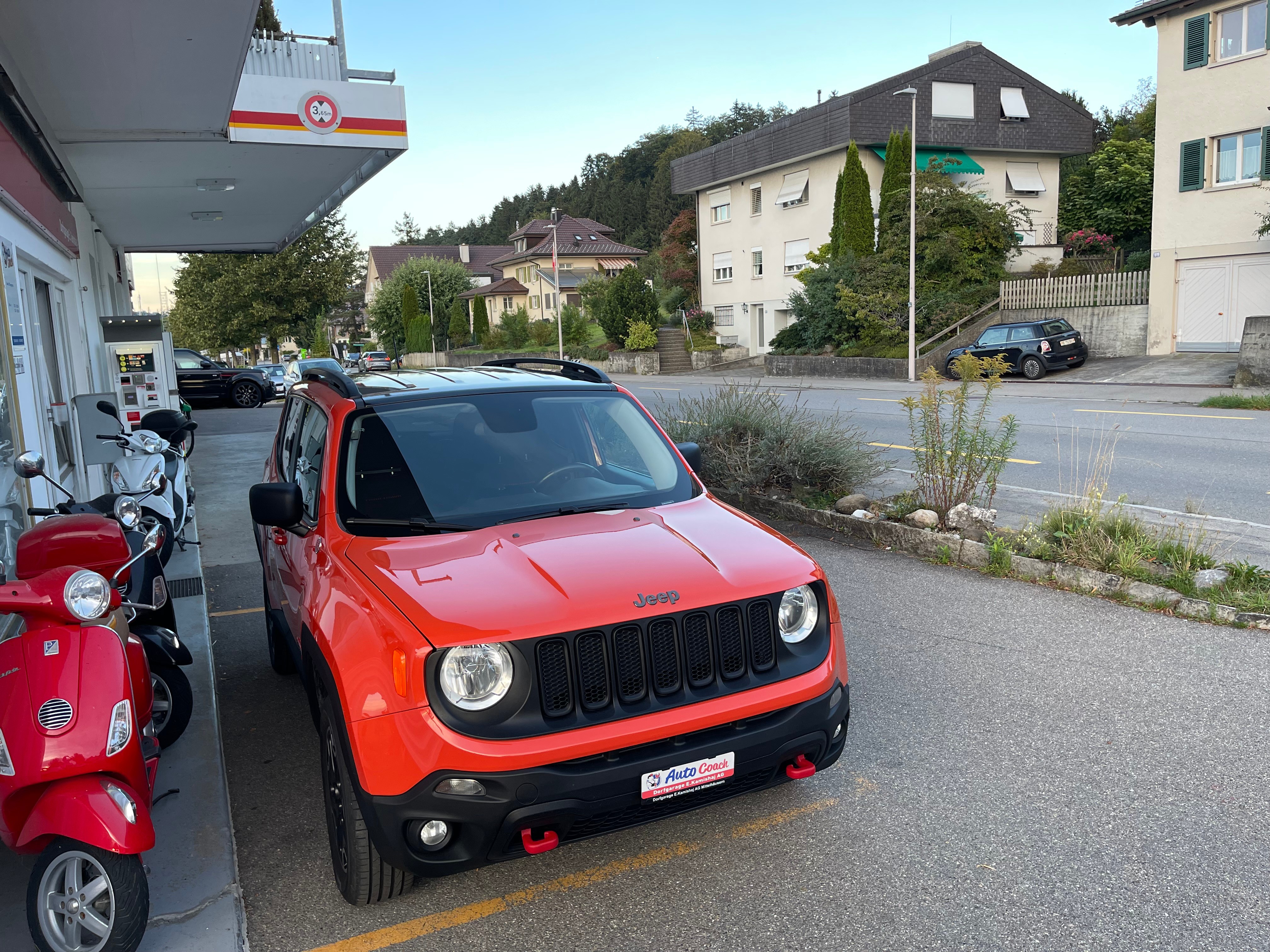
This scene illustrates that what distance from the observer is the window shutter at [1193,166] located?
25172mm

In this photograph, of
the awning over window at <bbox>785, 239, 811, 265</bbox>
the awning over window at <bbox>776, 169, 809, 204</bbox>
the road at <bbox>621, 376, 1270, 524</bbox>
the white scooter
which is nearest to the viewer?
the white scooter

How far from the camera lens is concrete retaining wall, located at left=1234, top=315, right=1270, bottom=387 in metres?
19.8

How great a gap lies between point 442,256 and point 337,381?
105m

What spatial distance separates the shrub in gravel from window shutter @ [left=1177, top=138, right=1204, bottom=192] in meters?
20.7

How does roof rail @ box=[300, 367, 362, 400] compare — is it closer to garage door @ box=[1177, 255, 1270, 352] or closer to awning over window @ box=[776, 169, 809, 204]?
garage door @ box=[1177, 255, 1270, 352]

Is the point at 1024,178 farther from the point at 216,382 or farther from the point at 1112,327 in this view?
the point at 216,382

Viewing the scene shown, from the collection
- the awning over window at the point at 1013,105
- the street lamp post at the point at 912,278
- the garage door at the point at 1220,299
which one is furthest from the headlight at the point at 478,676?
the awning over window at the point at 1013,105

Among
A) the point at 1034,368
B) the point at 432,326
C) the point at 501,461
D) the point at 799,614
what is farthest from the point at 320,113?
the point at 432,326

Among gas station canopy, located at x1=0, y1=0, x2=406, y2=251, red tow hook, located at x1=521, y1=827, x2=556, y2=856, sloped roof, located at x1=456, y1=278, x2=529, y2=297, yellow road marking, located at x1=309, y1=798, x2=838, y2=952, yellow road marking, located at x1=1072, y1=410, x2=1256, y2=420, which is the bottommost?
yellow road marking, located at x1=309, y1=798, x2=838, y2=952

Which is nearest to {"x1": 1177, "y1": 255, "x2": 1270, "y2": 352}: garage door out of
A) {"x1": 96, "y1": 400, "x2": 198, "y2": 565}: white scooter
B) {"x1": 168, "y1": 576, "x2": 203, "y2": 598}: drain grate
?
{"x1": 96, "y1": 400, "x2": 198, "y2": 565}: white scooter

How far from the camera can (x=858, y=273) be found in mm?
33344

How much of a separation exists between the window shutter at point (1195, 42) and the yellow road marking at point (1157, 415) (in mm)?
13877

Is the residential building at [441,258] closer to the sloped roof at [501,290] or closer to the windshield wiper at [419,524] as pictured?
the sloped roof at [501,290]

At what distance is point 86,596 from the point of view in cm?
330
